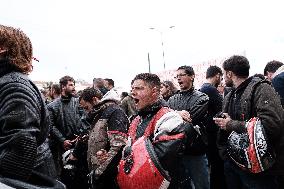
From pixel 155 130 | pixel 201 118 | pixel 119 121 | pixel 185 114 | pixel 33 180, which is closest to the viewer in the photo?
pixel 33 180

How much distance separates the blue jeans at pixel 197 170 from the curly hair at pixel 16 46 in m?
3.29

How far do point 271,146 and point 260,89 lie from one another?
0.60 metres

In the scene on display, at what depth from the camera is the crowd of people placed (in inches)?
93.3

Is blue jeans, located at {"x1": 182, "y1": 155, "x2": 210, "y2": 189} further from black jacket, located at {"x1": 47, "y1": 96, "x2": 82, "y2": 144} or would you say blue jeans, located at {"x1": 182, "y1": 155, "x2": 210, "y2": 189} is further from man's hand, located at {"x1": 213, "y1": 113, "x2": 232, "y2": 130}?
black jacket, located at {"x1": 47, "y1": 96, "x2": 82, "y2": 144}

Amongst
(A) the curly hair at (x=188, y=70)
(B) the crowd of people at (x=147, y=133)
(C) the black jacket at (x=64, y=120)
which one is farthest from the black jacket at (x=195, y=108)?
(C) the black jacket at (x=64, y=120)

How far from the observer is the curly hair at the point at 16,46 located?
2613 millimetres

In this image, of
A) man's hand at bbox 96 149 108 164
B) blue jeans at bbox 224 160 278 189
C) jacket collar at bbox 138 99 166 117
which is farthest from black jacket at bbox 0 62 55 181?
blue jeans at bbox 224 160 278 189

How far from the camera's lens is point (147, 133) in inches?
143

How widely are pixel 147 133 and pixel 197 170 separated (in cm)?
214

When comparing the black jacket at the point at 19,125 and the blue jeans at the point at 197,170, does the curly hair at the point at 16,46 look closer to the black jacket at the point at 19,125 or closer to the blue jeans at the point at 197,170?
the black jacket at the point at 19,125

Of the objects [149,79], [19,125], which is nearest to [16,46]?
[19,125]

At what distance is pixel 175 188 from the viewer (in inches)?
143

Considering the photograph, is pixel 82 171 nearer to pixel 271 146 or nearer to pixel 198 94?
pixel 198 94

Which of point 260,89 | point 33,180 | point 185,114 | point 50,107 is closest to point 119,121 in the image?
point 185,114
